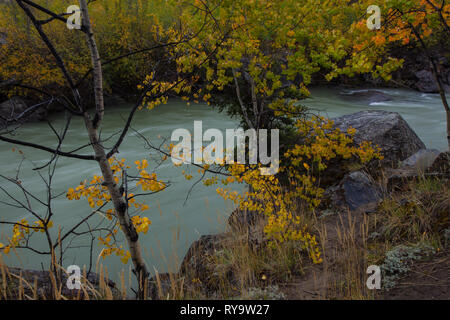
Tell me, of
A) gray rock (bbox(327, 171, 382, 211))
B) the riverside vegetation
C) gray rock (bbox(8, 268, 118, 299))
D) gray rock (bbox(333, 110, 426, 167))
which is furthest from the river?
gray rock (bbox(333, 110, 426, 167))

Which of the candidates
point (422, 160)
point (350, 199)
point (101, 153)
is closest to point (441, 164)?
point (422, 160)

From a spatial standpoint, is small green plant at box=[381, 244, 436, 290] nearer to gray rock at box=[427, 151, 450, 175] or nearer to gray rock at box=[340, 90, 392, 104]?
gray rock at box=[427, 151, 450, 175]

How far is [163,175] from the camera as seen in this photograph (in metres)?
8.87

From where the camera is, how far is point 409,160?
5.88m

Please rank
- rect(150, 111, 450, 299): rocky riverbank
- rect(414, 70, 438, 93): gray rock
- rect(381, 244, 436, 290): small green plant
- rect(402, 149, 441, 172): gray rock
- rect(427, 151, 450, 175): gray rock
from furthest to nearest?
rect(414, 70, 438, 93): gray rock
rect(402, 149, 441, 172): gray rock
rect(427, 151, 450, 175): gray rock
rect(150, 111, 450, 299): rocky riverbank
rect(381, 244, 436, 290): small green plant

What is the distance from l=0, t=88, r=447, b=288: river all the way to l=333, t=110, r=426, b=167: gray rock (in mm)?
1861

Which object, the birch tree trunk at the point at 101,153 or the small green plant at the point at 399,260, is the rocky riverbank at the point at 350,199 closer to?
the small green plant at the point at 399,260

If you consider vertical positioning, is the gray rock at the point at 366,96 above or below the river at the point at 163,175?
above

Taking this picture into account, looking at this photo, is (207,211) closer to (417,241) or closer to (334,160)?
(334,160)

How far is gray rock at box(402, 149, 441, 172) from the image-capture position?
5.09m

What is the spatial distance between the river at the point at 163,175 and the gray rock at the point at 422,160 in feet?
6.13

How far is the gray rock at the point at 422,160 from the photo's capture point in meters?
5.09

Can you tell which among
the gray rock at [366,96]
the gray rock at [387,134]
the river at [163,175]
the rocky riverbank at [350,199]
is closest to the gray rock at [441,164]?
the rocky riverbank at [350,199]

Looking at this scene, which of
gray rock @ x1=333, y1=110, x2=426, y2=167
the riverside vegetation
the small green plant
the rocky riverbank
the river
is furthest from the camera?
gray rock @ x1=333, y1=110, x2=426, y2=167
